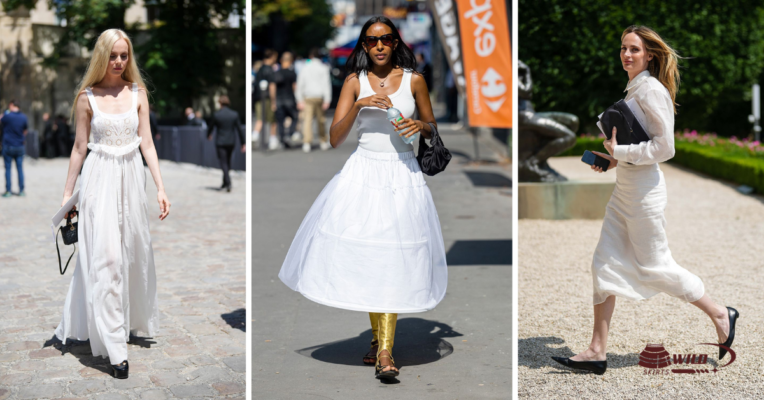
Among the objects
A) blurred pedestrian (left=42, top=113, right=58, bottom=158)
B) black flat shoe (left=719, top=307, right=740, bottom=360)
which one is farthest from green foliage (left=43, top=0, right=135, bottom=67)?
black flat shoe (left=719, top=307, right=740, bottom=360)

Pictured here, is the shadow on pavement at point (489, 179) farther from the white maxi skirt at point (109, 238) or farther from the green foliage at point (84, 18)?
the green foliage at point (84, 18)

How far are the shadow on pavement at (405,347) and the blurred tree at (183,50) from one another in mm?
20831

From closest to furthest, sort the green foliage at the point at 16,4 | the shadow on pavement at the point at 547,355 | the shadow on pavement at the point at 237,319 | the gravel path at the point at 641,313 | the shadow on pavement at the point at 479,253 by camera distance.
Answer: the gravel path at the point at 641,313
the shadow on pavement at the point at 547,355
the shadow on pavement at the point at 237,319
the shadow on pavement at the point at 479,253
the green foliage at the point at 16,4

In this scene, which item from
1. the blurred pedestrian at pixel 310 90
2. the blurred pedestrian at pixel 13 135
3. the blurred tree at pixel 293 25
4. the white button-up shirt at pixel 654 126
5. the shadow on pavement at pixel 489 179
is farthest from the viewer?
the blurred tree at pixel 293 25

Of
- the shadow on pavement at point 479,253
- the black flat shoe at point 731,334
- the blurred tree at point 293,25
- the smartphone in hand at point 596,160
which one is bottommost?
the black flat shoe at point 731,334

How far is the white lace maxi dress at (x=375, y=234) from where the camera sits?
4605mm

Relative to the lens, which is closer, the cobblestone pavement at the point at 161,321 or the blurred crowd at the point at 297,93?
the cobblestone pavement at the point at 161,321

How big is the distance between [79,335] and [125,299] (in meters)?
0.37

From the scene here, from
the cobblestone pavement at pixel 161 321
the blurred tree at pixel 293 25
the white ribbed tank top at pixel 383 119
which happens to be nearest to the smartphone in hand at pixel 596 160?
the white ribbed tank top at pixel 383 119

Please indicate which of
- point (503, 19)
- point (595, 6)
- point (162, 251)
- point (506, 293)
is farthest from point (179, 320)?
point (595, 6)

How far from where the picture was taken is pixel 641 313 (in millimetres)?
6145

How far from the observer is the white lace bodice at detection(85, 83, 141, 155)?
4.79m

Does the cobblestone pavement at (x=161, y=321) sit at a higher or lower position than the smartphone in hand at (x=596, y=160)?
lower

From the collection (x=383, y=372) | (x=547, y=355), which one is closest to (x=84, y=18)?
(x=547, y=355)
